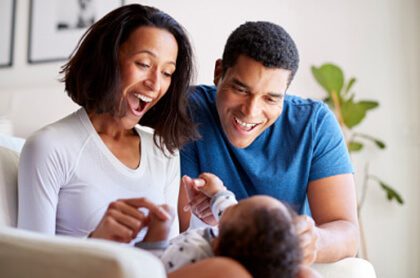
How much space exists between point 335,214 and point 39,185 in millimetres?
884

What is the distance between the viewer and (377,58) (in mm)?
3734

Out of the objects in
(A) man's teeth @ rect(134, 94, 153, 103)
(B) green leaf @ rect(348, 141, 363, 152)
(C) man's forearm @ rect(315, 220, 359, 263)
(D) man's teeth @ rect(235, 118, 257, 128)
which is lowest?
(B) green leaf @ rect(348, 141, 363, 152)

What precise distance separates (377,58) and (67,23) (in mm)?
2027

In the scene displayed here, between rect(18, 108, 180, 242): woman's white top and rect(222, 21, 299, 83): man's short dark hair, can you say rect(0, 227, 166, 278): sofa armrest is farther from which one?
rect(222, 21, 299, 83): man's short dark hair

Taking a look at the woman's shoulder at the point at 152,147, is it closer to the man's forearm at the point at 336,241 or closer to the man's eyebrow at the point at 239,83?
the man's eyebrow at the point at 239,83

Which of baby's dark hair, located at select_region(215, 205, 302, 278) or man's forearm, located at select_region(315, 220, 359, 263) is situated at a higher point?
baby's dark hair, located at select_region(215, 205, 302, 278)

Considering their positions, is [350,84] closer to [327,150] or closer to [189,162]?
[327,150]

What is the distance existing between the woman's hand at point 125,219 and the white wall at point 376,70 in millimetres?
2490

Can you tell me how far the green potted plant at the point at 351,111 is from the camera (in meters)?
3.57

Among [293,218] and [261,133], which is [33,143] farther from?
[261,133]

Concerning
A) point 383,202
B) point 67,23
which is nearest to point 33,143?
point 67,23

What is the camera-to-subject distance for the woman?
4.39ft

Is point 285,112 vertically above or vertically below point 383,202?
above

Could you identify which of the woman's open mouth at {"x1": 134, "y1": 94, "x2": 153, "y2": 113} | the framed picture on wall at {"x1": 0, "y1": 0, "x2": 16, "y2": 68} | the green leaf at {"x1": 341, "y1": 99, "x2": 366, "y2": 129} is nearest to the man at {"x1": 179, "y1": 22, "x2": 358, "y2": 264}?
the woman's open mouth at {"x1": 134, "y1": 94, "x2": 153, "y2": 113}
